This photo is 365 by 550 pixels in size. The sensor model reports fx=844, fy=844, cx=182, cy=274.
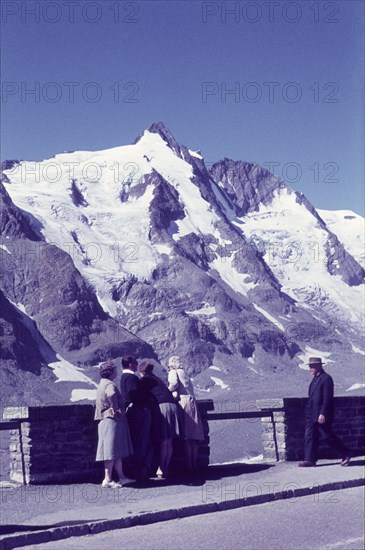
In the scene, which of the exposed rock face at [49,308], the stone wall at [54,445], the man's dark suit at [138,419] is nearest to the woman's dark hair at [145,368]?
the man's dark suit at [138,419]

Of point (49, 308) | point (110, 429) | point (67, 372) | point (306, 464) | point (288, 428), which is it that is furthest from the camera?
point (49, 308)

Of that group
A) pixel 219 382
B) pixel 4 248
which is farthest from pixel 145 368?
pixel 4 248

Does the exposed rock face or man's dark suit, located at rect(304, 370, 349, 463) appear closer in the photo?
man's dark suit, located at rect(304, 370, 349, 463)

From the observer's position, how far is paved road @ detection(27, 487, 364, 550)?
8133 mm

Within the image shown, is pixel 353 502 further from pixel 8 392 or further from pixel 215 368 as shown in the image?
pixel 215 368

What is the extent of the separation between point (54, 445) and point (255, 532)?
157 inches

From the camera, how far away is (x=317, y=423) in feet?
44.6

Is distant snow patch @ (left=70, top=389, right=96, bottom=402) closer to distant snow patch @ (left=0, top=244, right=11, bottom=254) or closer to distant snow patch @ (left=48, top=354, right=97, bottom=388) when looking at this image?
distant snow patch @ (left=48, top=354, right=97, bottom=388)

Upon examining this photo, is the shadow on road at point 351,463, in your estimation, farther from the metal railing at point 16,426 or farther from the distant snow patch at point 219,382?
the distant snow patch at point 219,382

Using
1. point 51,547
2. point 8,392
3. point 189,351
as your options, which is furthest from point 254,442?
point 189,351

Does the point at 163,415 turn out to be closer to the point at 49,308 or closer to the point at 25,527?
the point at 25,527

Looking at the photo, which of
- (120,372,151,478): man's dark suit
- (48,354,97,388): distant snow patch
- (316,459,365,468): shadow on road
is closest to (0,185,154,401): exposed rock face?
(48,354,97,388): distant snow patch

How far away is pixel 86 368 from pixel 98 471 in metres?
154

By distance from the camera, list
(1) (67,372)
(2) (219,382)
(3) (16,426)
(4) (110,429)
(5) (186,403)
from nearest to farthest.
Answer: (4) (110,429)
(3) (16,426)
(5) (186,403)
(1) (67,372)
(2) (219,382)
